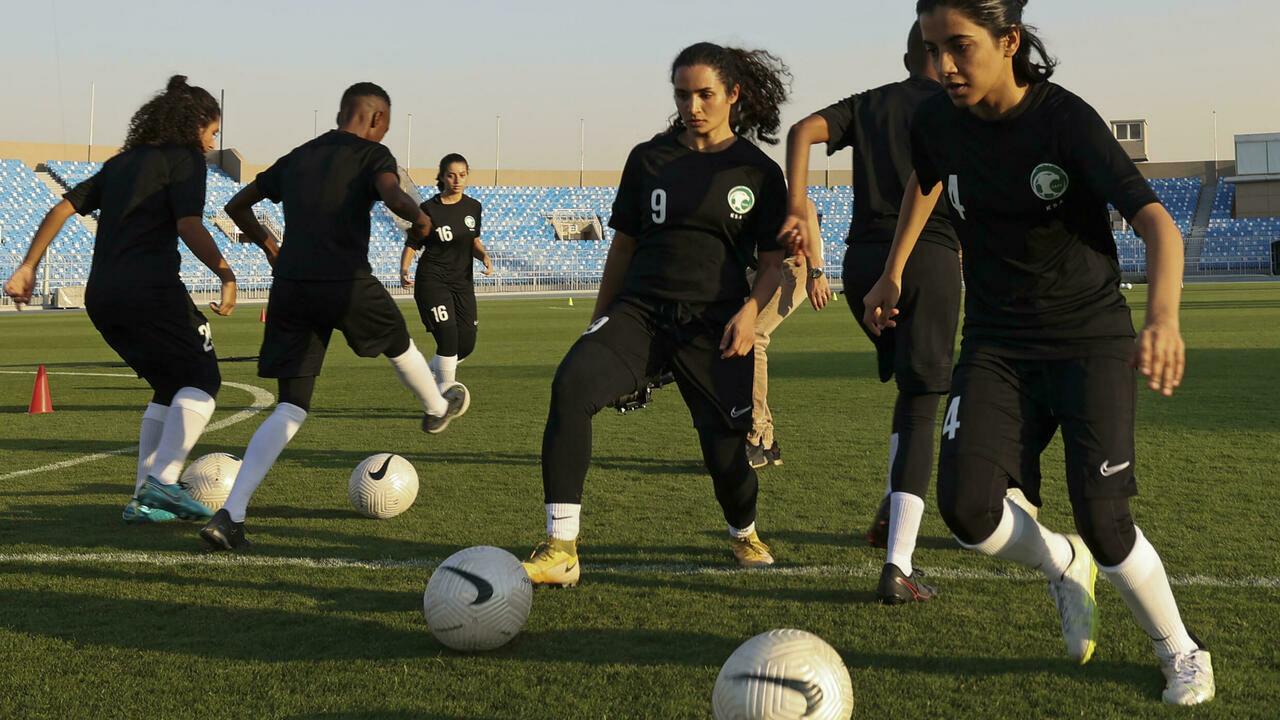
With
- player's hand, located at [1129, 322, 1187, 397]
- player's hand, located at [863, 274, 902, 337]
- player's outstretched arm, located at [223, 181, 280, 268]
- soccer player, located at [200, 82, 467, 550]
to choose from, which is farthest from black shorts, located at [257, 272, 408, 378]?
player's hand, located at [1129, 322, 1187, 397]

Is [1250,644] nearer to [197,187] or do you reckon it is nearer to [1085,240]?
[1085,240]

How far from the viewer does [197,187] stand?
594 centimetres

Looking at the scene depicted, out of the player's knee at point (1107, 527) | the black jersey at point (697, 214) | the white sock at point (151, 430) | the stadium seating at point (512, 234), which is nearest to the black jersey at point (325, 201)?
the white sock at point (151, 430)

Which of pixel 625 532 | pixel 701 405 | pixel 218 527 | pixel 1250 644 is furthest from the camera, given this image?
pixel 625 532

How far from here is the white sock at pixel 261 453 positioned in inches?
213

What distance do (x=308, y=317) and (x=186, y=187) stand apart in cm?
91

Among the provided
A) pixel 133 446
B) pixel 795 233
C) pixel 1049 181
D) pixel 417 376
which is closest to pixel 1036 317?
pixel 1049 181

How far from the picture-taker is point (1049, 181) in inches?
132

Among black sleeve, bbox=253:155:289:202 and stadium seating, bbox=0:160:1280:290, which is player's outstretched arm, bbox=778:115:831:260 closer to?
black sleeve, bbox=253:155:289:202

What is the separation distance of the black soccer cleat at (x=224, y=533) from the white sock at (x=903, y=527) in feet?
9.40

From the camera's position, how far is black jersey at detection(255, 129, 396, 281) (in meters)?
5.70

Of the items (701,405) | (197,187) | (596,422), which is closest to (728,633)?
(701,405)

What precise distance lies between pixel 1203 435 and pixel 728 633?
19.3 ft

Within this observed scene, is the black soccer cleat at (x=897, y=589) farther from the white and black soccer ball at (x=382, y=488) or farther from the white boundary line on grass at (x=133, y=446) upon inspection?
the white boundary line on grass at (x=133, y=446)
